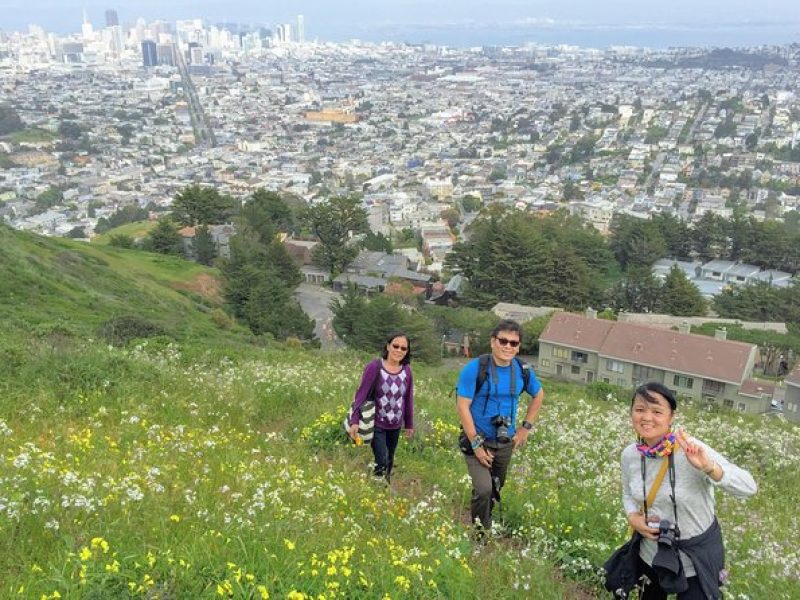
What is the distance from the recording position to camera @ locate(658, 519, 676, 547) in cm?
284

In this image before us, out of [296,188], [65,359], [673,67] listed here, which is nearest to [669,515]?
[65,359]

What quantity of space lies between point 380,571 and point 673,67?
218 metres

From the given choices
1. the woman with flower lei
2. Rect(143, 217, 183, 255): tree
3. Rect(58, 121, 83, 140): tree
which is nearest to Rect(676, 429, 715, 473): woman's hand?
the woman with flower lei

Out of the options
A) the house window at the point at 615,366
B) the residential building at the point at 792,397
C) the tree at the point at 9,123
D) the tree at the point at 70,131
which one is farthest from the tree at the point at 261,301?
the tree at the point at 9,123

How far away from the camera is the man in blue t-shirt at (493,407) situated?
400 centimetres

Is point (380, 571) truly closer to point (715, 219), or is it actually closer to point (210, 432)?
point (210, 432)

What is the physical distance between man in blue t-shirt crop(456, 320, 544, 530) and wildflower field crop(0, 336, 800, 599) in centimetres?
37

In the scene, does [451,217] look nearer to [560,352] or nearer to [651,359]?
[560,352]

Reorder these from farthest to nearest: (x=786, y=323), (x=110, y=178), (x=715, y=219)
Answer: (x=110, y=178) < (x=715, y=219) < (x=786, y=323)

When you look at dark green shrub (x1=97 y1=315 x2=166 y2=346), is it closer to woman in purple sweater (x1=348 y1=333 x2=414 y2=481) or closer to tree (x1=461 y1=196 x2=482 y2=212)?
woman in purple sweater (x1=348 y1=333 x2=414 y2=481)

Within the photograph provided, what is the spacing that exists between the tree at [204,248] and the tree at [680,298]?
22574 mm

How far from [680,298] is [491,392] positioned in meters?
34.2

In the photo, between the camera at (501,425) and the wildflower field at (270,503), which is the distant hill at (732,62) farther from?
the camera at (501,425)

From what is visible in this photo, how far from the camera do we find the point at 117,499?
3402 mm
